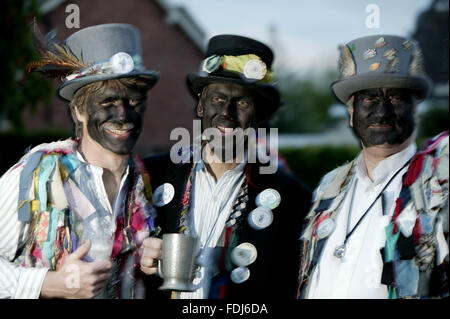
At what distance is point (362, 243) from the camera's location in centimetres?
274

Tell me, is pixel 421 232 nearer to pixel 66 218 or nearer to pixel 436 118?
pixel 436 118

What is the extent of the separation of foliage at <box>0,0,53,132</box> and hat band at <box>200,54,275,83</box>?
3.13 metres

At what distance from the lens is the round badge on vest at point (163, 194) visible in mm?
3021

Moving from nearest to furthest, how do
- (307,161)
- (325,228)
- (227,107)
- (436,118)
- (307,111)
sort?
(325,228) < (227,107) < (436,118) < (307,161) < (307,111)

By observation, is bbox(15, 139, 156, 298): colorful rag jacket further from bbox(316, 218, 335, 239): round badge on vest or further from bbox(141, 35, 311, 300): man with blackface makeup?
bbox(316, 218, 335, 239): round badge on vest

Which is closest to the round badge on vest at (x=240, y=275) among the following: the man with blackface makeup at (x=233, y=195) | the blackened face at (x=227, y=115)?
the man with blackface makeup at (x=233, y=195)

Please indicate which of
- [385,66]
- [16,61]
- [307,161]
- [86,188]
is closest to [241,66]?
[385,66]

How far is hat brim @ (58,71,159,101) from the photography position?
112 inches

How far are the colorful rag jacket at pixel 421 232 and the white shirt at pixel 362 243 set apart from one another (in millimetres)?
42

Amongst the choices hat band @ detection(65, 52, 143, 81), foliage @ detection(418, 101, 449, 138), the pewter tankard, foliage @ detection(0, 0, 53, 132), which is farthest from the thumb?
foliage @ detection(0, 0, 53, 132)

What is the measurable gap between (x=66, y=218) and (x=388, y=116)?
1.64m

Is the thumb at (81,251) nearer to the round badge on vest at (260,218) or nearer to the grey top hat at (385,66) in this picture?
the round badge on vest at (260,218)
